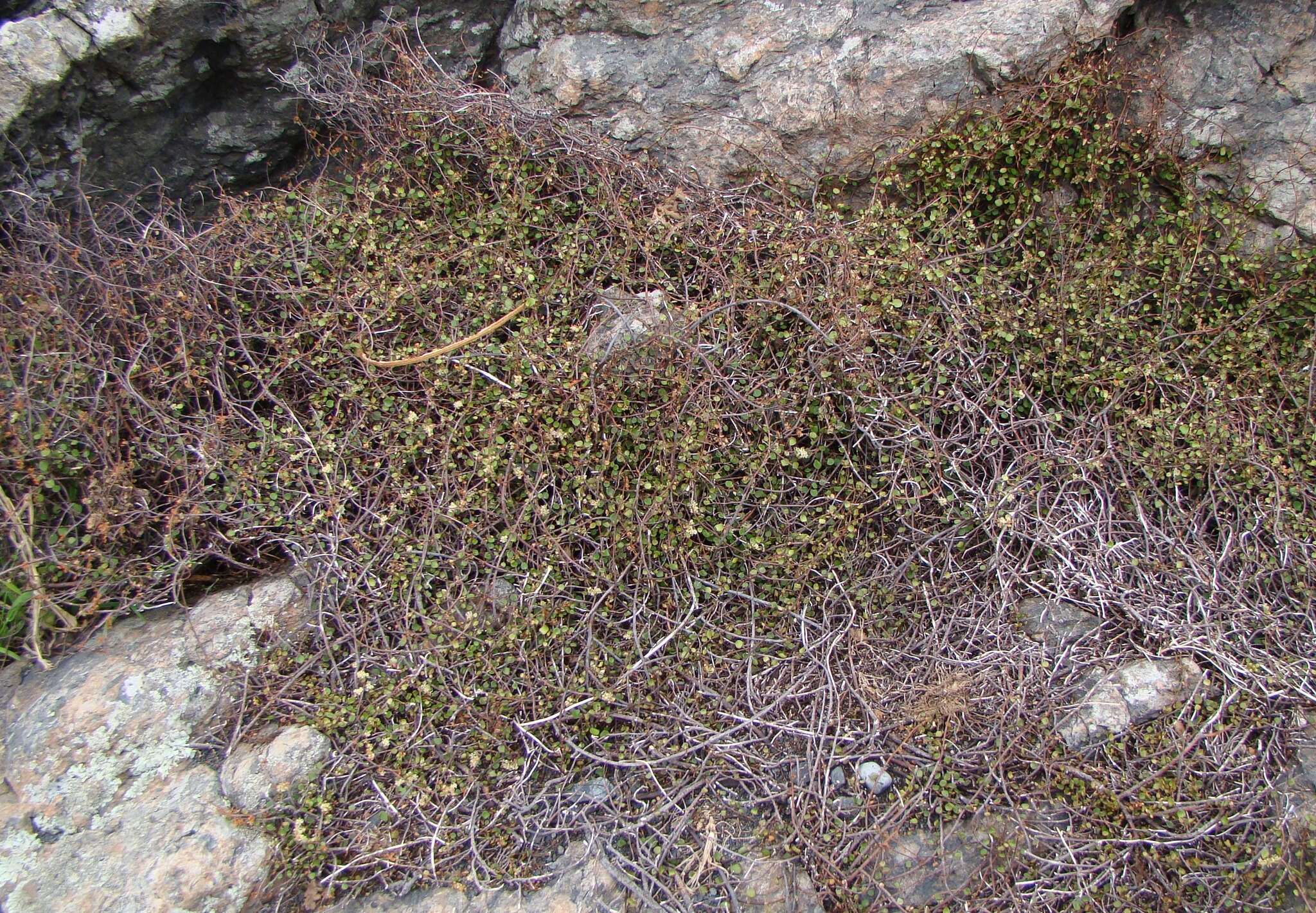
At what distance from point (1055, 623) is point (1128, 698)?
321mm

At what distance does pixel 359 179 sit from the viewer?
3471mm

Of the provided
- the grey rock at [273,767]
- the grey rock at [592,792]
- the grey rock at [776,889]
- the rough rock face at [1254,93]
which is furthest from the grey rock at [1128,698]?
the grey rock at [273,767]

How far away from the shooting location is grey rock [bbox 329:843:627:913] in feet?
7.83

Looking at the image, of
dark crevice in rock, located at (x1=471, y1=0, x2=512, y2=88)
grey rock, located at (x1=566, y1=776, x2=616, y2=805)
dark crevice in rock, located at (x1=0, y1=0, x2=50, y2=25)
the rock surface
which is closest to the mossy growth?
grey rock, located at (x1=566, y1=776, x2=616, y2=805)

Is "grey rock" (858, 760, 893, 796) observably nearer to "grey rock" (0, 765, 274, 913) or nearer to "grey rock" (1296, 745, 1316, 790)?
"grey rock" (1296, 745, 1316, 790)

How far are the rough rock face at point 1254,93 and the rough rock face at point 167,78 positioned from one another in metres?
3.02

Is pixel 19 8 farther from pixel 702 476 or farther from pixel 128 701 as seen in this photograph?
pixel 702 476

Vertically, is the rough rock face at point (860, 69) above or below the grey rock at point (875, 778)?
above

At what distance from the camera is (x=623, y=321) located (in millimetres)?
3145

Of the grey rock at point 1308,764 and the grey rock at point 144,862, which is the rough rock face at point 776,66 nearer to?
the grey rock at point 1308,764

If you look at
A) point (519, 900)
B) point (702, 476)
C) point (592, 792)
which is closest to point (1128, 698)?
point (702, 476)

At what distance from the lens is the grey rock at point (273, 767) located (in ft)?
8.21

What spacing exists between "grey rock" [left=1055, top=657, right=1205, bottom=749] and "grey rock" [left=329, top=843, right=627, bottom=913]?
5.16 feet

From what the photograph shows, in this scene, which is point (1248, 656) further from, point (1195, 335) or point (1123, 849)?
point (1195, 335)
